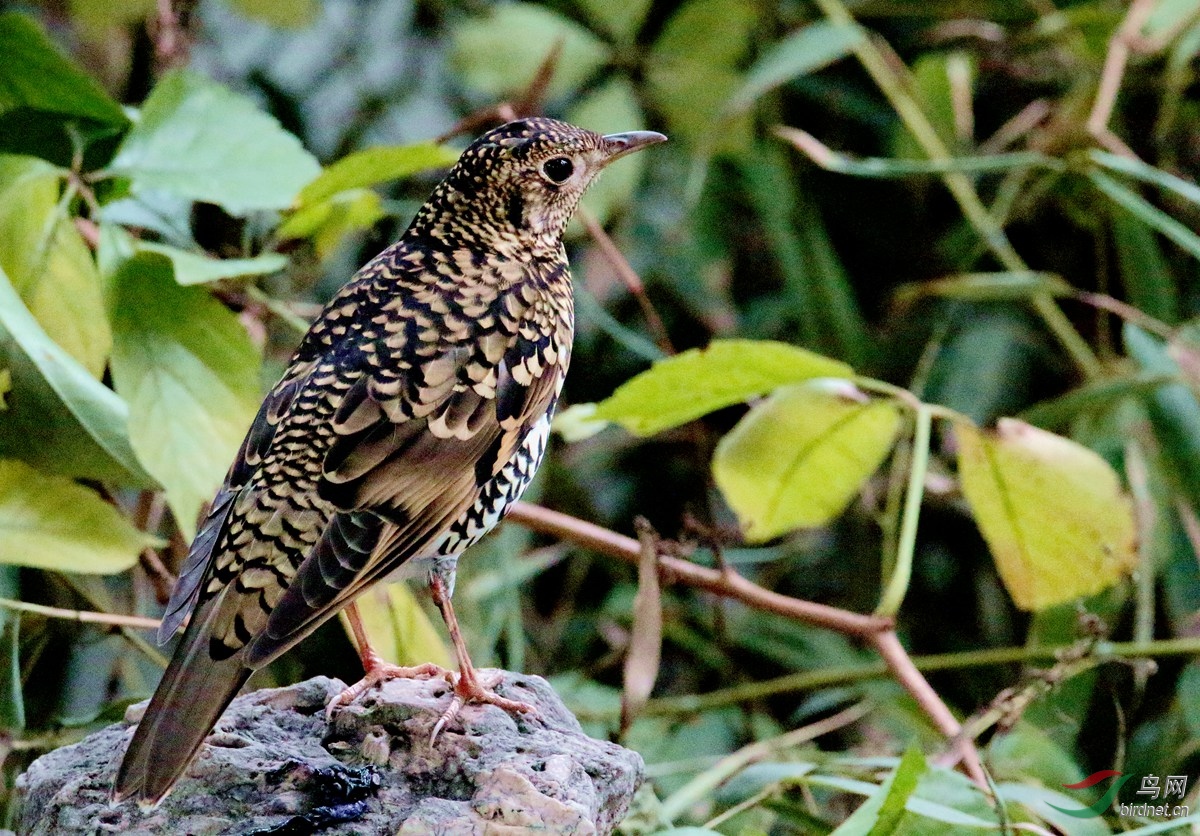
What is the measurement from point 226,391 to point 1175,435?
2.21 metres

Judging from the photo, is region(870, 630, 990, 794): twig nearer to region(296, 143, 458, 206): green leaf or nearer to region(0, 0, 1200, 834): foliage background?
region(0, 0, 1200, 834): foliage background

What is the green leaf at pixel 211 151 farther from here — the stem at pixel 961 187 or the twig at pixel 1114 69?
the twig at pixel 1114 69

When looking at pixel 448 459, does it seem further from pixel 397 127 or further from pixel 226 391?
pixel 397 127

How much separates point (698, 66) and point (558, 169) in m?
2.69

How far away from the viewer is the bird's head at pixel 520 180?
250 centimetres

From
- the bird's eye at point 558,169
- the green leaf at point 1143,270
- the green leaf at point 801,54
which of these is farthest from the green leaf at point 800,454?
the green leaf at point 1143,270

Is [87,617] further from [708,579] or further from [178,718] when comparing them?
[708,579]

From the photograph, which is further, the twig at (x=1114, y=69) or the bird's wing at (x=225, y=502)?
the twig at (x=1114, y=69)

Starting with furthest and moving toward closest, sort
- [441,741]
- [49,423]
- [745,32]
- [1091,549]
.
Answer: [745,32]
[1091,549]
[49,423]
[441,741]

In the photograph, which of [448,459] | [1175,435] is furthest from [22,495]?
[1175,435]

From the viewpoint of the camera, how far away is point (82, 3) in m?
4.16

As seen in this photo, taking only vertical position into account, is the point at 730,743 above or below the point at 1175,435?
below

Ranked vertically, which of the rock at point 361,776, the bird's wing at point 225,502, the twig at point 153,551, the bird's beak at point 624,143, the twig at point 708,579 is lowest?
the twig at point 708,579

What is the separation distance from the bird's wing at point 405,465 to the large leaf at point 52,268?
71 cm
